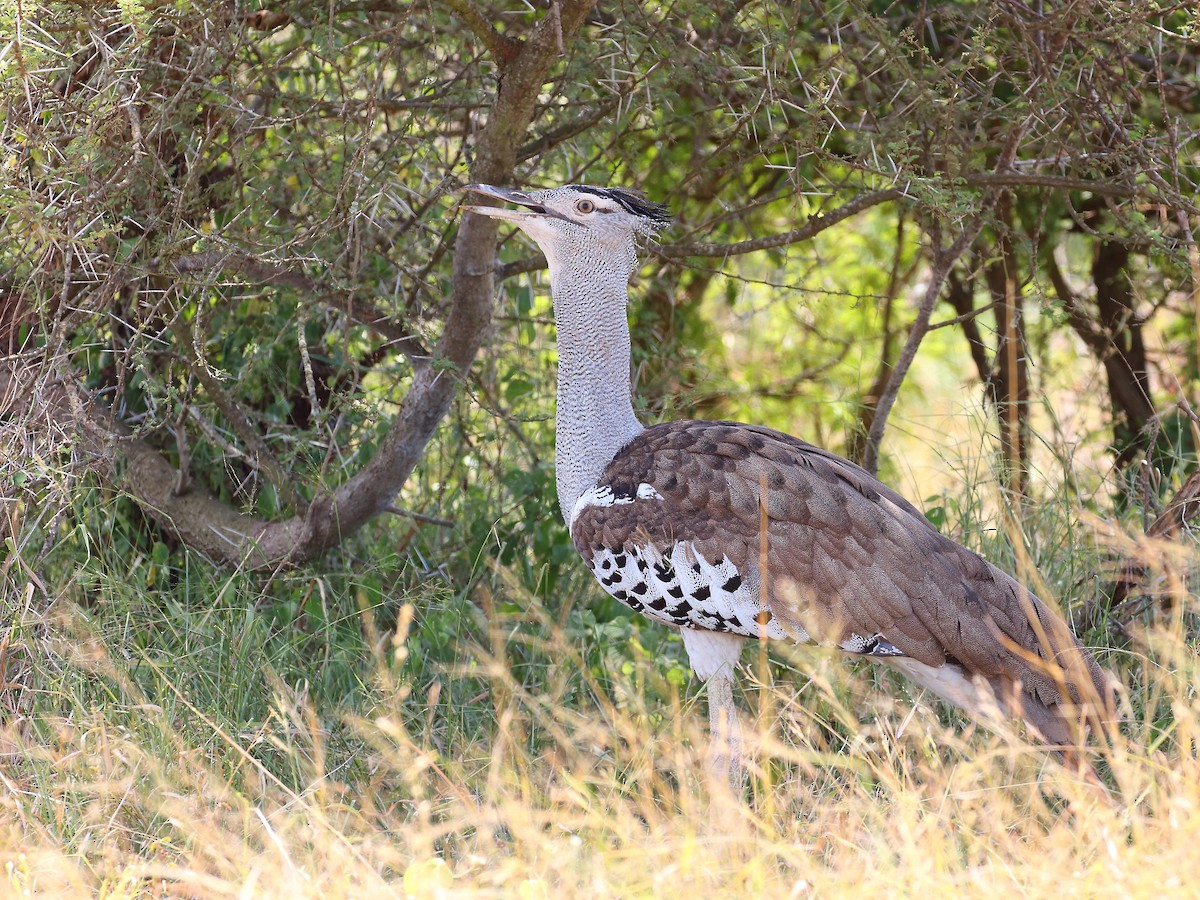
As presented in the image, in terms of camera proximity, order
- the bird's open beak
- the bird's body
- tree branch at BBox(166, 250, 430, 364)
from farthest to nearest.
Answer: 1. tree branch at BBox(166, 250, 430, 364)
2. the bird's open beak
3. the bird's body

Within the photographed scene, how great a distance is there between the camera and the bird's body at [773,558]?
291 centimetres

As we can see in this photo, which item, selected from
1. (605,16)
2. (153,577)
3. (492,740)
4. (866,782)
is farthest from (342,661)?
(605,16)

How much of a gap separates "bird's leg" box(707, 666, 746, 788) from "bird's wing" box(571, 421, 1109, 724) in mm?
197

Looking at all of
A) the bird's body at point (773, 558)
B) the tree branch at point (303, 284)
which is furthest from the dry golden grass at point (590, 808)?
the tree branch at point (303, 284)

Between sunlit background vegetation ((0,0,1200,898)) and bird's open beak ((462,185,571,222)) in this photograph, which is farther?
bird's open beak ((462,185,571,222))

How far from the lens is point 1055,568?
370cm

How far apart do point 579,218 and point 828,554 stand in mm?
1064

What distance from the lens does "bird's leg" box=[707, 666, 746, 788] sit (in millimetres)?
3029

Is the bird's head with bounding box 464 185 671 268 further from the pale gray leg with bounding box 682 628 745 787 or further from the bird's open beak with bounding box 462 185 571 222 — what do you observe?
the pale gray leg with bounding box 682 628 745 787

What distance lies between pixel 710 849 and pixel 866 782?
0.69 metres

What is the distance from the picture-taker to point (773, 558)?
2994mm

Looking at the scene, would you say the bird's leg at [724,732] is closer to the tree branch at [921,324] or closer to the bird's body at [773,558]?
the bird's body at [773,558]

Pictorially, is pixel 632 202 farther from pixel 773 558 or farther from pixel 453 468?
pixel 453 468

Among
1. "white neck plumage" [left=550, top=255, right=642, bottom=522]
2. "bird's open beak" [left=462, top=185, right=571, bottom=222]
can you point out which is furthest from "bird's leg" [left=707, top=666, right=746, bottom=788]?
"bird's open beak" [left=462, top=185, right=571, bottom=222]
